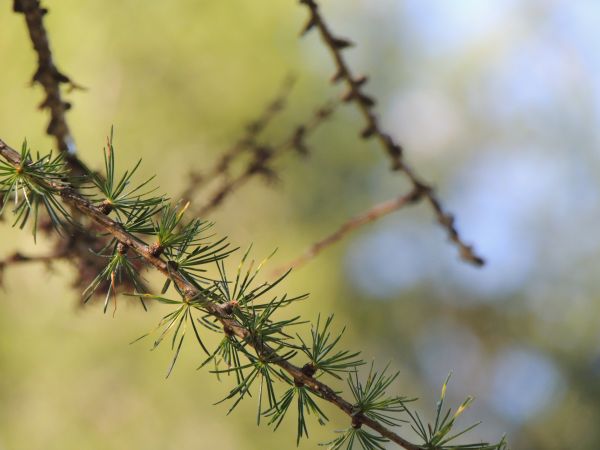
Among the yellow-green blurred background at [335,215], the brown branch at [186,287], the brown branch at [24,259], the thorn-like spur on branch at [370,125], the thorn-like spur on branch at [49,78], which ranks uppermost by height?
the yellow-green blurred background at [335,215]

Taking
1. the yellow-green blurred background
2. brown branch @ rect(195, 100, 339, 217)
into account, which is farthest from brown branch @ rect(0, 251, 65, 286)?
the yellow-green blurred background

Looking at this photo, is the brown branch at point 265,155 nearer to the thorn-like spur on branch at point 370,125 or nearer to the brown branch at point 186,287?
the thorn-like spur on branch at point 370,125

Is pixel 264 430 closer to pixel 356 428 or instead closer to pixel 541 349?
pixel 541 349

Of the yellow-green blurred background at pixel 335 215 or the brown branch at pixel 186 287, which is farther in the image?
the yellow-green blurred background at pixel 335 215

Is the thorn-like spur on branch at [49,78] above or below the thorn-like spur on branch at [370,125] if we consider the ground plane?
below

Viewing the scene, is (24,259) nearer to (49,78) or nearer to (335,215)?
(49,78)

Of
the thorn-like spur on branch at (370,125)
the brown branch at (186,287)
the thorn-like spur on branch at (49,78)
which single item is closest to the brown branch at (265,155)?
the thorn-like spur on branch at (370,125)
